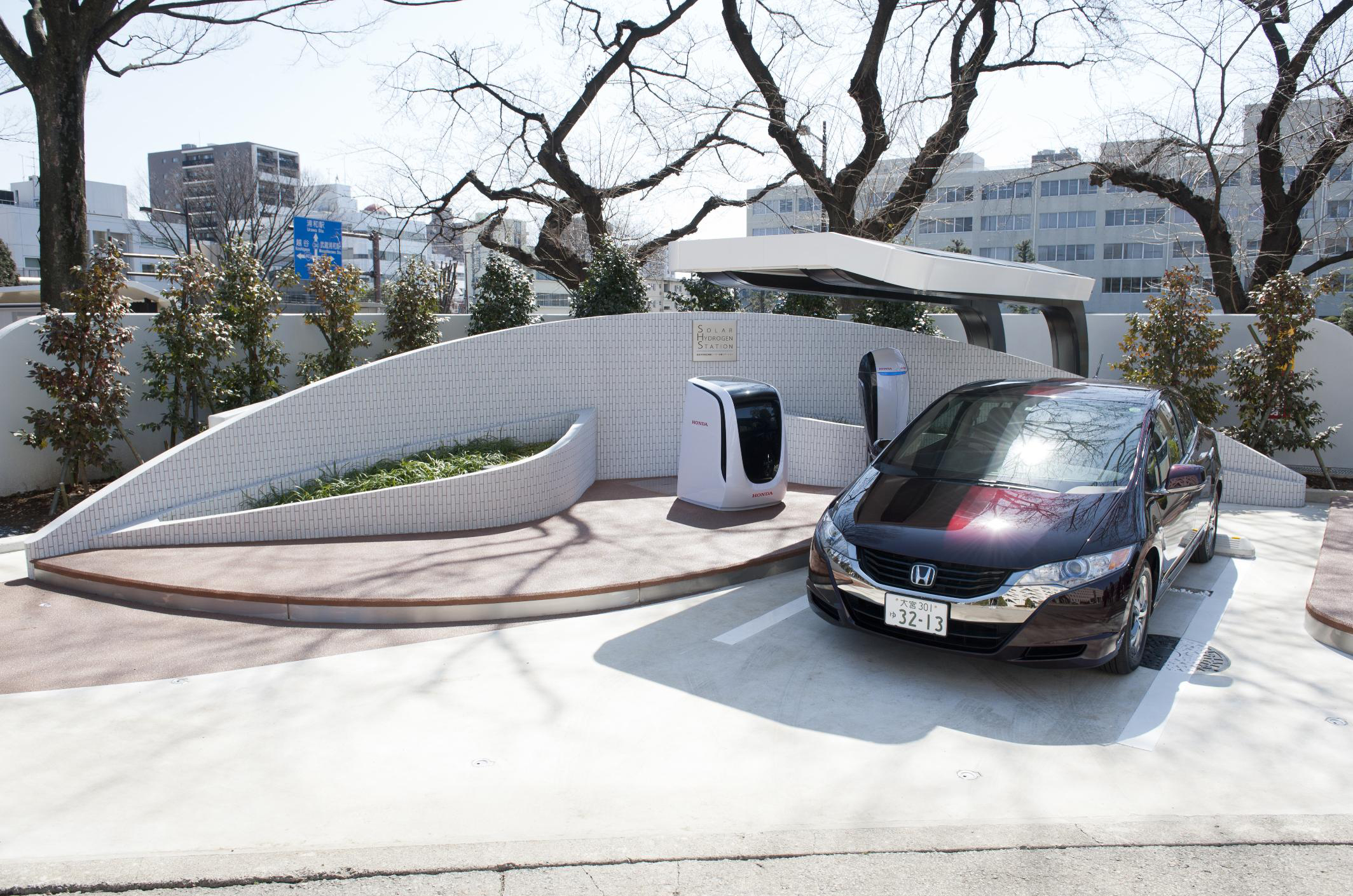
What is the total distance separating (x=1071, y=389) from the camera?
618 cm

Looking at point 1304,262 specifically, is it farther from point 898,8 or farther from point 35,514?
point 35,514

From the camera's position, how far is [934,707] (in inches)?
171

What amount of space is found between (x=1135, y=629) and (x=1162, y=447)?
4.83 ft

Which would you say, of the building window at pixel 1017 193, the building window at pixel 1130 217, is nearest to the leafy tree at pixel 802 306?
the building window at pixel 1130 217

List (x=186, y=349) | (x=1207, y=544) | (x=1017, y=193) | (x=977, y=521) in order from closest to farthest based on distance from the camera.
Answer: (x=977, y=521) < (x=1207, y=544) < (x=186, y=349) < (x=1017, y=193)

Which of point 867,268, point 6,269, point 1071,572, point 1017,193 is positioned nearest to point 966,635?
point 1071,572

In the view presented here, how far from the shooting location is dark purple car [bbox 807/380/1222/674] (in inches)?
173

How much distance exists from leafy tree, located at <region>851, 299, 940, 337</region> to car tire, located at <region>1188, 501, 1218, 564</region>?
6.64 meters

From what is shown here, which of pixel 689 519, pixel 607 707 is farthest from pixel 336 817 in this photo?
pixel 689 519

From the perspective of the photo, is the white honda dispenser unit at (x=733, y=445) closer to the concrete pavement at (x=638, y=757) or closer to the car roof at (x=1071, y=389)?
the car roof at (x=1071, y=389)

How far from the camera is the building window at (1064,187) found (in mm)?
60031

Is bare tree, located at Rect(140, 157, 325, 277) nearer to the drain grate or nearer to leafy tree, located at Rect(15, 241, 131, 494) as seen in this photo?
leafy tree, located at Rect(15, 241, 131, 494)

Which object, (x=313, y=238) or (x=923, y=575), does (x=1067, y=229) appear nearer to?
(x=313, y=238)

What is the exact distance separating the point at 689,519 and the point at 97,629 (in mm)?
4291
